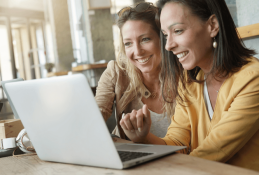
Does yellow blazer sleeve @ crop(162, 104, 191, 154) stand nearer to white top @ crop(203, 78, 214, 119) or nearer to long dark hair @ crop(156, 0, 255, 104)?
white top @ crop(203, 78, 214, 119)

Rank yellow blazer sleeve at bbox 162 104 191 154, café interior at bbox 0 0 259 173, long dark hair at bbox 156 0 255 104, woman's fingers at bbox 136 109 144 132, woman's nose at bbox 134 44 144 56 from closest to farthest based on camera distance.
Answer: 1. woman's fingers at bbox 136 109 144 132
2. long dark hair at bbox 156 0 255 104
3. yellow blazer sleeve at bbox 162 104 191 154
4. woman's nose at bbox 134 44 144 56
5. café interior at bbox 0 0 259 173

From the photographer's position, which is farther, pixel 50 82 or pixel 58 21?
pixel 58 21

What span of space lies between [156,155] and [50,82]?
1.02 feet

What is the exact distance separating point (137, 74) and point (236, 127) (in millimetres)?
854

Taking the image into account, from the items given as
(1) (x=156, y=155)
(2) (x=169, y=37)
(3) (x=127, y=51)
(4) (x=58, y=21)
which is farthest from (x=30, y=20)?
(1) (x=156, y=155)

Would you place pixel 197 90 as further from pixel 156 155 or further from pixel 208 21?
pixel 156 155

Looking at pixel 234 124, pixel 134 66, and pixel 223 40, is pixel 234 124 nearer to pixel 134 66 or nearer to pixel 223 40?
pixel 223 40

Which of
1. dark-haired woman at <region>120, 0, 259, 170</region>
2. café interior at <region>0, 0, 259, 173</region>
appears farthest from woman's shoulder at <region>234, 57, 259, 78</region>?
café interior at <region>0, 0, 259, 173</region>

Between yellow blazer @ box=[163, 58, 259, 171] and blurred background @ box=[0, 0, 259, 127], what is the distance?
10.5 ft

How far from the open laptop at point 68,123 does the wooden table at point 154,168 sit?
2 centimetres

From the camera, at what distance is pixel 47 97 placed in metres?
0.68

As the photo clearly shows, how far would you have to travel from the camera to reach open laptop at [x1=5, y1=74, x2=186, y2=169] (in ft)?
1.97

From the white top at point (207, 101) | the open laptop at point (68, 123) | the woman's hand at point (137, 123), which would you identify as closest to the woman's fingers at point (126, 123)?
the woman's hand at point (137, 123)

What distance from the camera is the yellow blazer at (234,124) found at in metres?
0.90
